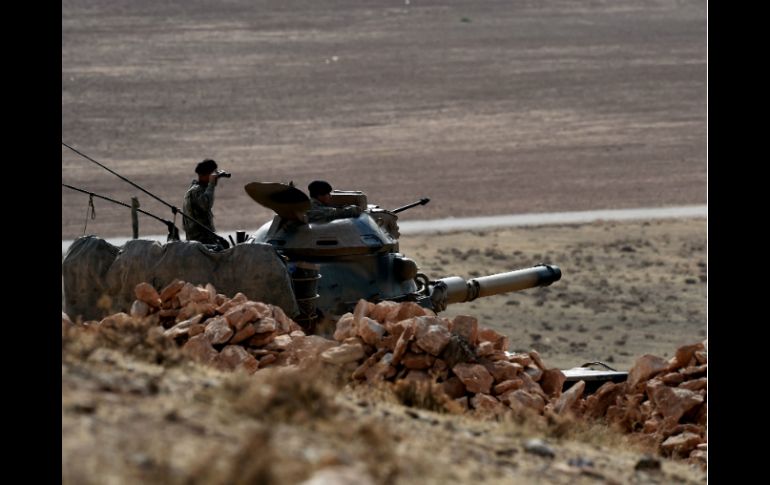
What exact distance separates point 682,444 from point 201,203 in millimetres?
5776

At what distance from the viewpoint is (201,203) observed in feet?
54.0

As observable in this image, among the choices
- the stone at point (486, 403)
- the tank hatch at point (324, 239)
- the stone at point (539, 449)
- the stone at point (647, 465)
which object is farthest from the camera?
the tank hatch at point (324, 239)

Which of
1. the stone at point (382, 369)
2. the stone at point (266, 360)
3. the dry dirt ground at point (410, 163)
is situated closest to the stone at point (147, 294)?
the stone at point (266, 360)

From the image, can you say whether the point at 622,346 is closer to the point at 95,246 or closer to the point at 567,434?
→ the point at 95,246

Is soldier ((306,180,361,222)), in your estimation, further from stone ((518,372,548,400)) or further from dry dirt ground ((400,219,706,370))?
dry dirt ground ((400,219,706,370))

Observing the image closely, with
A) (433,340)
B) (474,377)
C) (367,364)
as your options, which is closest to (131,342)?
(367,364)

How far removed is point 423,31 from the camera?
7344cm

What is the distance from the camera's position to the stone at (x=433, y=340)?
13672 millimetres

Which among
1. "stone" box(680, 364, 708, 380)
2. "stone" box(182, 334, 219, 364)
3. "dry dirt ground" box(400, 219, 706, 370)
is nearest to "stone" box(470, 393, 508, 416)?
"stone" box(680, 364, 708, 380)

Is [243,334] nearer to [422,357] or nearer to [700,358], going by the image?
[422,357]

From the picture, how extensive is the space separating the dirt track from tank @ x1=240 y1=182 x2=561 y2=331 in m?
22.5

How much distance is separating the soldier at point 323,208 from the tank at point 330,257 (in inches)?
3.6

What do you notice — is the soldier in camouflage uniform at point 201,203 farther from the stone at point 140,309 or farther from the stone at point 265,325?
the stone at point 265,325

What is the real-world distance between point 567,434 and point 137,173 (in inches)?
1490
